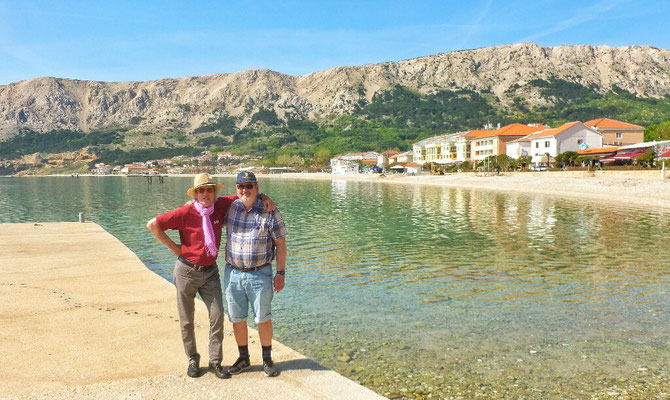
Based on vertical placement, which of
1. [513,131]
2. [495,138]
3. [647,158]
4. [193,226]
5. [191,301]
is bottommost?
[191,301]

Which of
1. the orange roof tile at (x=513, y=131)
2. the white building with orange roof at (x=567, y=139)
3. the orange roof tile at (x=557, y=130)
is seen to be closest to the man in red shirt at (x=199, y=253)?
the white building with orange roof at (x=567, y=139)

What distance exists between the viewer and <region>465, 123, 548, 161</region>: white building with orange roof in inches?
4245

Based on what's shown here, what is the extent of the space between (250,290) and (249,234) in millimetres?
710

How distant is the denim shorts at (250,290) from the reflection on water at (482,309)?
219cm

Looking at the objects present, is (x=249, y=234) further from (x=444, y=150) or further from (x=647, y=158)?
(x=444, y=150)

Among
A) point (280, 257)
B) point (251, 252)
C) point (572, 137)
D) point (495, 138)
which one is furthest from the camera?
point (495, 138)

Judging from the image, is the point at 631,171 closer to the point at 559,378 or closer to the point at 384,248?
the point at 384,248

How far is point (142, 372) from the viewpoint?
18.9 ft

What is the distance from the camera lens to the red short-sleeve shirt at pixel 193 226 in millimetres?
5582

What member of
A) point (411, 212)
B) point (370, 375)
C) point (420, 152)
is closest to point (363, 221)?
point (411, 212)

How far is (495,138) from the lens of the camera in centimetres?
10931

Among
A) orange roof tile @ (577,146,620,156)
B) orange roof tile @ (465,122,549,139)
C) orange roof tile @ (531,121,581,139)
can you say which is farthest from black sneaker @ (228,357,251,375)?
orange roof tile @ (465,122,549,139)

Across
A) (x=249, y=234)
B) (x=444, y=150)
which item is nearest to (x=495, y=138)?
(x=444, y=150)

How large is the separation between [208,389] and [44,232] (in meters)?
18.6
